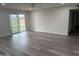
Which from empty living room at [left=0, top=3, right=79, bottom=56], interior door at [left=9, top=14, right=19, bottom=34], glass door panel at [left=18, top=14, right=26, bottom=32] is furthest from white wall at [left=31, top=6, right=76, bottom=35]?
interior door at [left=9, top=14, right=19, bottom=34]

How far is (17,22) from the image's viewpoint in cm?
785

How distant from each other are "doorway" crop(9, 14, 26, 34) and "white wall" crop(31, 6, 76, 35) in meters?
1.05

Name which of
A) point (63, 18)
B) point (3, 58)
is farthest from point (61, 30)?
point (3, 58)

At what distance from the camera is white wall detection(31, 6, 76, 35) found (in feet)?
20.0

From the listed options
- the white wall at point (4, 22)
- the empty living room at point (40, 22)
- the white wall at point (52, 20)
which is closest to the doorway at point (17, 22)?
the empty living room at point (40, 22)

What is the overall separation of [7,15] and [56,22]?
13.1 feet

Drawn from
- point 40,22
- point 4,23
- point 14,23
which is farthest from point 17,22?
point 40,22

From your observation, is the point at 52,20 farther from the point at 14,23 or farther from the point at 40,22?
the point at 14,23

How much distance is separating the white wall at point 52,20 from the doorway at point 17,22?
1047mm

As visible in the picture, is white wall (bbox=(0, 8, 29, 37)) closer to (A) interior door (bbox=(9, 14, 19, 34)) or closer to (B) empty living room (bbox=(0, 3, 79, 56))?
(B) empty living room (bbox=(0, 3, 79, 56))

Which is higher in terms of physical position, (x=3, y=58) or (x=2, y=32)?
(x=3, y=58)

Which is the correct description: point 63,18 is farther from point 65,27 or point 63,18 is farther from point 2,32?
point 2,32

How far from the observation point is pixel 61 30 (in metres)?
6.42

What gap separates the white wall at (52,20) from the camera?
6.09 meters
